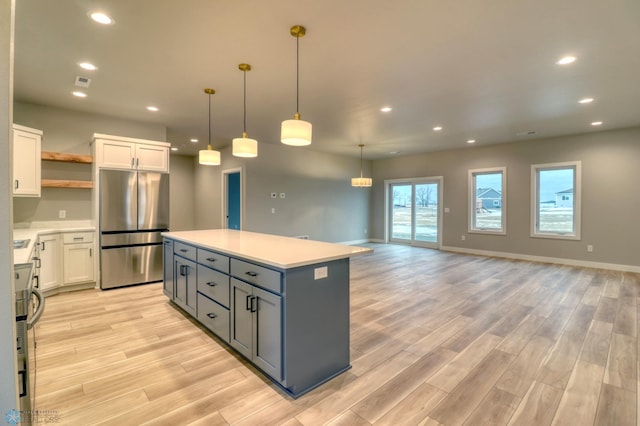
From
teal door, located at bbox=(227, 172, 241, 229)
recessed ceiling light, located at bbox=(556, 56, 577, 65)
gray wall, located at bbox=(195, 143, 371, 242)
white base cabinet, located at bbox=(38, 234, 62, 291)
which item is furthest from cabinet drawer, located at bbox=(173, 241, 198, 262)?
recessed ceiling light, located at bbox=(556, 56, 577, 65)

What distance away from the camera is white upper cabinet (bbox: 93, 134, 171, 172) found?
435cm

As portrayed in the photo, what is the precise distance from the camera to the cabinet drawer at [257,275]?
2000 millimetres

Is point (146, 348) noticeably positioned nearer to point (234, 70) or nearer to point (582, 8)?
point (234, 70)

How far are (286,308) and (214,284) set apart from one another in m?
1.10

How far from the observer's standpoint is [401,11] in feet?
7.32

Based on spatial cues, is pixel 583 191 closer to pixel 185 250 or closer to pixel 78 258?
pixel 185 250

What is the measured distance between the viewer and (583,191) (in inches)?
239

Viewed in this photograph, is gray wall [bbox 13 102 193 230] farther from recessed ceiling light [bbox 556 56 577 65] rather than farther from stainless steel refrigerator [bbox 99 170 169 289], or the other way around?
recessed ceiling light [bbox 556 56 577 65]

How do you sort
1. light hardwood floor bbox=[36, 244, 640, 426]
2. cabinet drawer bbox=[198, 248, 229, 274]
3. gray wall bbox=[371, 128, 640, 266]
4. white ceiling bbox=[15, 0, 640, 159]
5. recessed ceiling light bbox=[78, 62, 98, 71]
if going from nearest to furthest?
light hardwood floor bbox=[36, 244, 640, 426]
white ceiling bbox=[15, 0, 640, 159]
cabinet drawer bbox=[198, 248, 229, 274]
recessed ceiling light bbox=[78, 62, 98, 71]
gray wall bbox=[371, 128, 640, 266]

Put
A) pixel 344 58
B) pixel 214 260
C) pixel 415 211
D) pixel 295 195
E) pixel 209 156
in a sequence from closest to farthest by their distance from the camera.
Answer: pixel 214 260
pixel 344 58
pixel 209 156
pixel 295 195
pixel 415 211

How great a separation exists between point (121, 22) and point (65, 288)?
380 cm

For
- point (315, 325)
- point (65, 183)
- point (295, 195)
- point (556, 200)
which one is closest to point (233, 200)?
point (295, 195)

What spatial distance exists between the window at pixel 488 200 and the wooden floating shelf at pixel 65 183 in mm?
8107

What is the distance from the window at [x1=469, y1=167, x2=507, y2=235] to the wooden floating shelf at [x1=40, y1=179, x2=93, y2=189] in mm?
8107
